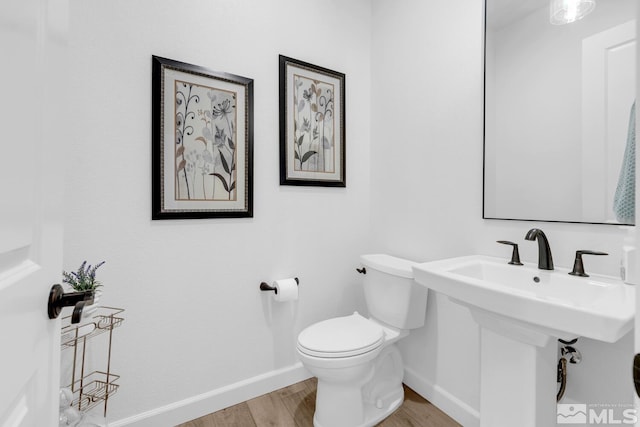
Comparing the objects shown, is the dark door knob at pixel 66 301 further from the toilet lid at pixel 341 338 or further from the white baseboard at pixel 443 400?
the white baseboard at pixel 443 400

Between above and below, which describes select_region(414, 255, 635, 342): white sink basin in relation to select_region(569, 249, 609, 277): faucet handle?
below

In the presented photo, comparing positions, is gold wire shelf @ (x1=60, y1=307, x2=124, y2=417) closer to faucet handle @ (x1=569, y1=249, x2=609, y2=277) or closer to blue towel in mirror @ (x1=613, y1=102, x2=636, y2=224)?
faucet handle @ (x1=569, y1=249, x2=609, y2=277)

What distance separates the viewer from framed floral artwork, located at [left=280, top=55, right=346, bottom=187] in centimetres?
183

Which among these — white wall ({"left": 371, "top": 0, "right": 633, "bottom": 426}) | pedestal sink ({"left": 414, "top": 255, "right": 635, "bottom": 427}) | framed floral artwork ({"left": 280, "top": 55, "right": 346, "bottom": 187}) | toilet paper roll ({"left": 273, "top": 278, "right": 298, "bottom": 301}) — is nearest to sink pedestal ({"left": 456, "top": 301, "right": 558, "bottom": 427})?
pedestal sink ({"left": 414, "top": 255, "right": 635, "bottom": 427})

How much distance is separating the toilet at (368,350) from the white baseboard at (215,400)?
0.37 m

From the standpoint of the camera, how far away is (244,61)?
1.70m

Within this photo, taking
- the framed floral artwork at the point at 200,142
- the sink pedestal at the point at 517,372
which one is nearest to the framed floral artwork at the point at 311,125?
the framed floral artwork at the point at 200,142

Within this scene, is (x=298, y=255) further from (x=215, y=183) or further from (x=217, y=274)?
(x=215, y=183)

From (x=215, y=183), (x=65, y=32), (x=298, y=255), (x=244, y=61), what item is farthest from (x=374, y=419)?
(x=244, y=61)

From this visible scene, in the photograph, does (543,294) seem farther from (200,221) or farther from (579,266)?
(200,221)

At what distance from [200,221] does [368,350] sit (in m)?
1.05

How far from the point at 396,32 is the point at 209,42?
3.75 ft

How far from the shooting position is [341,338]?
1478 millimetres

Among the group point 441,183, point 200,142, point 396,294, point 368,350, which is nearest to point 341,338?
point 368,350
